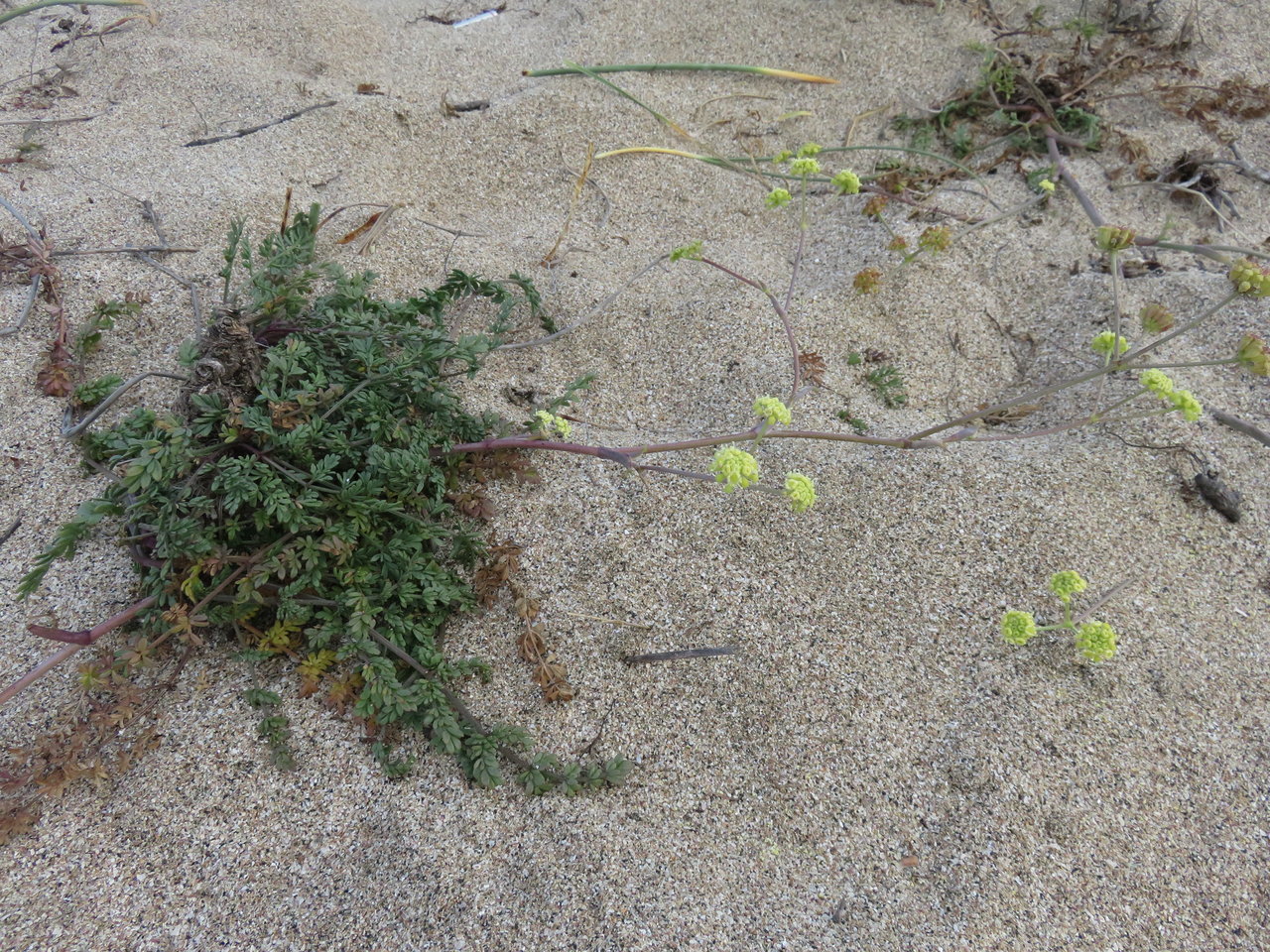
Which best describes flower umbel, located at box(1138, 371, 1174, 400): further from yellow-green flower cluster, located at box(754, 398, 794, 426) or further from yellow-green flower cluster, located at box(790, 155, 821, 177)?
yellow-green flower cluster, located at box(790, 155, 821, 177)

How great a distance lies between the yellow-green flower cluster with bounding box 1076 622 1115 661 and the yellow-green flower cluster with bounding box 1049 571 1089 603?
0.10 meters

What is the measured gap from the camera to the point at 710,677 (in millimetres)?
2133

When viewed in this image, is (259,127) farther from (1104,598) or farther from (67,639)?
(1104,598)

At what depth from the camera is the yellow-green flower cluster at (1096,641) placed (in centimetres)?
Answer: 197

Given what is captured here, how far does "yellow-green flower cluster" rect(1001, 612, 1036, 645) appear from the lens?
200 centimetres

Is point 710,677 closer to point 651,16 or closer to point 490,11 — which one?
point 651,16

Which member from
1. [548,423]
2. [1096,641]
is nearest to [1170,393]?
[1096,641]

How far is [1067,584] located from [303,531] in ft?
6.63

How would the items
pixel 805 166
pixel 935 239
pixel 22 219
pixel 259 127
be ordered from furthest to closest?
pixel 259 127, pixel 935 239, pixel 22 219, pixel 805 166

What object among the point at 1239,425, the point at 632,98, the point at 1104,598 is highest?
the point at 632,98

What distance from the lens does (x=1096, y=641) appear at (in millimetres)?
1980

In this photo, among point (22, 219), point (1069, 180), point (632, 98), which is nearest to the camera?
point (22, 219)

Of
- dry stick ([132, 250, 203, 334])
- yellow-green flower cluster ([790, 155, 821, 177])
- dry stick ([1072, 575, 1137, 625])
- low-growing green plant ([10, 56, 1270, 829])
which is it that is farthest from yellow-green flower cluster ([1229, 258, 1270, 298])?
dry stick ([132, 250, 203, 334])

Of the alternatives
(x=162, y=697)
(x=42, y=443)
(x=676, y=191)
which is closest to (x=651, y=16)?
(x=676, y=191)
